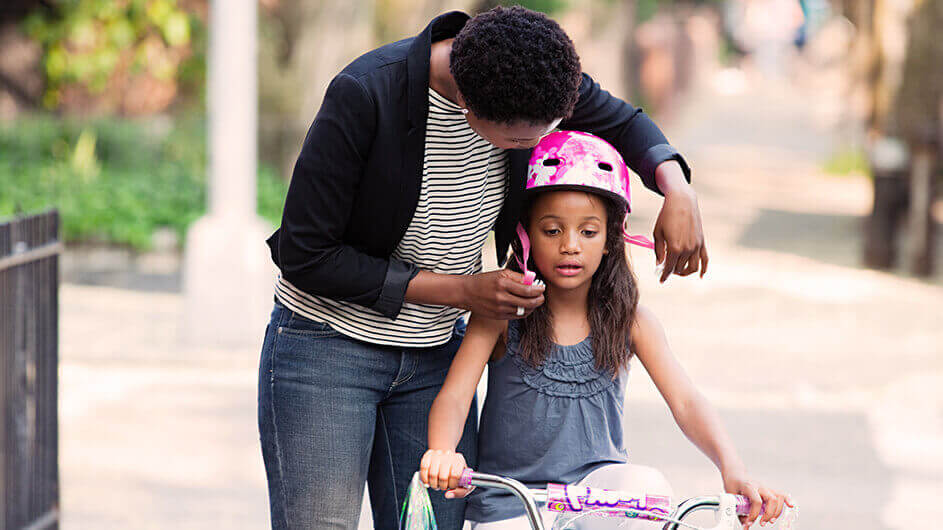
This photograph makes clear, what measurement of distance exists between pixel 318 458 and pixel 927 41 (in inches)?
458

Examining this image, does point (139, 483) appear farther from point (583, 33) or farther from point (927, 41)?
point (583, 33)

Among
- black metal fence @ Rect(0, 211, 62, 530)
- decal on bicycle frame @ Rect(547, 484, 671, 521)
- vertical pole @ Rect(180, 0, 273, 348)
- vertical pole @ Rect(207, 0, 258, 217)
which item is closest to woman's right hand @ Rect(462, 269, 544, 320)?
decal on bicycle frame @ Rect(547, 484, 671, 521)

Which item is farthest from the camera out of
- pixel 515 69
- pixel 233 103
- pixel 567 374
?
pixel 233 103

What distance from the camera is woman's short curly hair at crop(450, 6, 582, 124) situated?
2303 mm

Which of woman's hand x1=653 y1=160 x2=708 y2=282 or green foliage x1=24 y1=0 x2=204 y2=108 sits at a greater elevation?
green foliage x1=24 y1=0 x2=204 y2=108

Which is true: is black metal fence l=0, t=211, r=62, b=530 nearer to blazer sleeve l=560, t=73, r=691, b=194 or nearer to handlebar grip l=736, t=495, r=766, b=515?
blazer sleeve l=560, t=73, r=691, b=194

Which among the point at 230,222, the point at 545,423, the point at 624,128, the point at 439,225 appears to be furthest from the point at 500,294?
the point at 230,222

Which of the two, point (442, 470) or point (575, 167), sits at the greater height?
point (575, 167)

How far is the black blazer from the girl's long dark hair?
0.39m

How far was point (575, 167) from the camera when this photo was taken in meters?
2.77

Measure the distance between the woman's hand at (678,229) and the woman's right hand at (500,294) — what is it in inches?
12.0

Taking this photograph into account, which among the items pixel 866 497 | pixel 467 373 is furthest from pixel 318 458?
pixel 866 497

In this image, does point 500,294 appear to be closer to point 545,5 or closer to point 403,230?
point 403,230

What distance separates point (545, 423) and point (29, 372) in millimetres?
2098
